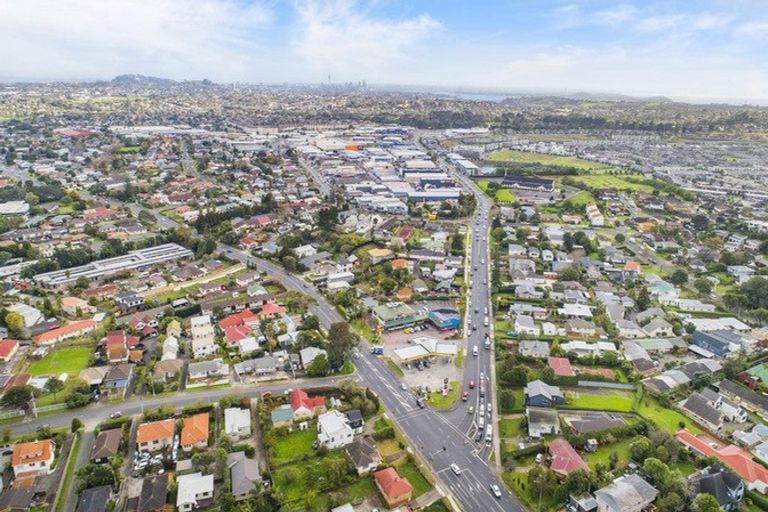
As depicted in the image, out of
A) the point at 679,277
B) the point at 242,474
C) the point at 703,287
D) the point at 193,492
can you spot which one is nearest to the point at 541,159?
the point at 679,277

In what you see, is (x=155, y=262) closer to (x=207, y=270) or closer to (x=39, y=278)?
(x=207, y=270)

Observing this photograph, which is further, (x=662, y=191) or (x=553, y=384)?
(x=662, y=191)

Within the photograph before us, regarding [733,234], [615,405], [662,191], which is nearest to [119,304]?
[615,405]

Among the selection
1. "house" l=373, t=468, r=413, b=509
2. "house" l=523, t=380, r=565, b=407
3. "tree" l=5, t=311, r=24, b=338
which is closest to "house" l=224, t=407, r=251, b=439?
"house" l=373, t=468, r=413, b=509

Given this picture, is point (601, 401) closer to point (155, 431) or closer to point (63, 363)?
point (155, 431)

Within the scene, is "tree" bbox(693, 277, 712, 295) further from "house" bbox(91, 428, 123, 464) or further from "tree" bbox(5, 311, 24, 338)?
"tree" bbox(5, 311, 24, 338)

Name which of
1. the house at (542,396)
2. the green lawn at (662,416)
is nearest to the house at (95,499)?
the house at (542,396)
